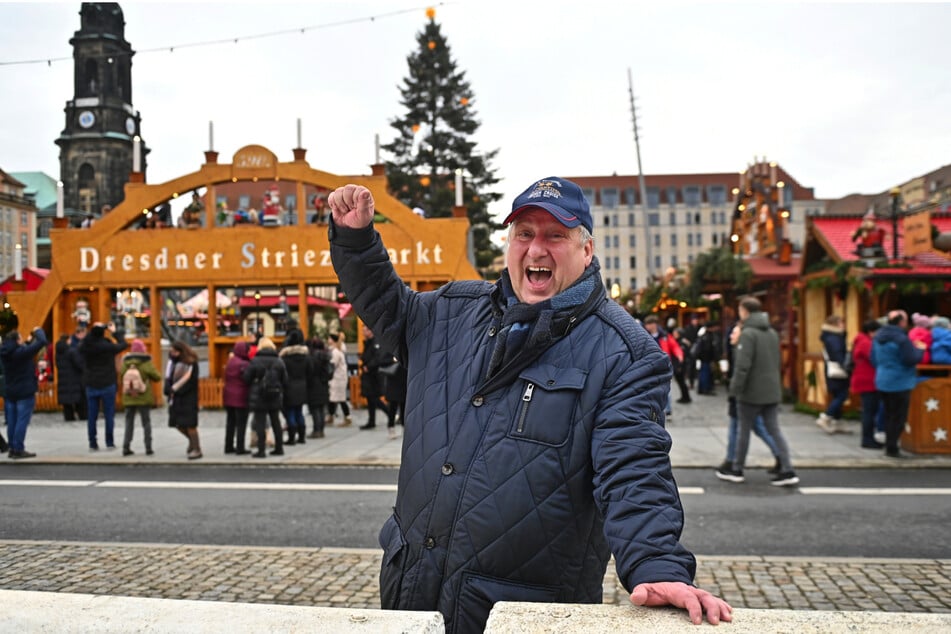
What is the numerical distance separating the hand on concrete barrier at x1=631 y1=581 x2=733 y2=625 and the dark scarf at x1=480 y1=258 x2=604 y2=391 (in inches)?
30.3

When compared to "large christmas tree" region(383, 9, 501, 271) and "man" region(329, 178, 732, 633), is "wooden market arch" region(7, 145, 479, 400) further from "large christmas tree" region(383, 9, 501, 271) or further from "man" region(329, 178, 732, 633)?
"large christmas tree" region(383, 9, 501, 271)

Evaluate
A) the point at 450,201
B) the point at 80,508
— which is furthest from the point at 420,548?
the point at 450,201

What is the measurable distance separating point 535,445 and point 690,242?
11837 cm

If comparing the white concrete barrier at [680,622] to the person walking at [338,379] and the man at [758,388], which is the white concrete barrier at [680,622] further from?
the person walking at [338,379]

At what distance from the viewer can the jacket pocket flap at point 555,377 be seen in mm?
2357

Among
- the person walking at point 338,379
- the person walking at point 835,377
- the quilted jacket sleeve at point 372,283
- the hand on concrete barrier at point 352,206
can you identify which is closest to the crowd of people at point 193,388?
the person walking at point 338,379

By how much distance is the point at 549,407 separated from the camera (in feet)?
7.72

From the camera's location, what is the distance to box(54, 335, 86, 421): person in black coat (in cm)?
1555

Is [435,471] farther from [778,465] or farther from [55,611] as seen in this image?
[778,465]

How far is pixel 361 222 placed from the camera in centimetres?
267

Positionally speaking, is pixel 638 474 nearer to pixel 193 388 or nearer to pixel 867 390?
pixel 867 390

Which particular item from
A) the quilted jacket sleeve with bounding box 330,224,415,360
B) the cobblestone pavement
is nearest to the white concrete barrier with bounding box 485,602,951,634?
the quilted jacket sleeve with bounding box 330,224,415,360

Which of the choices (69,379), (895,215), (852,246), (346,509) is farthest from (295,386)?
(895,215)

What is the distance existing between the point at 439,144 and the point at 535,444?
41.4 metres
